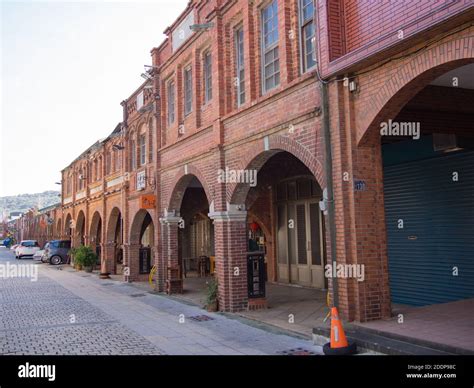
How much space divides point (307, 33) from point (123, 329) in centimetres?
700

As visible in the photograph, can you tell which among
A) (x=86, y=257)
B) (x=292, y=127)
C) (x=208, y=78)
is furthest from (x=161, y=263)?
(x=86, y=257)

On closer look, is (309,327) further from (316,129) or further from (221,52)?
(221,52)

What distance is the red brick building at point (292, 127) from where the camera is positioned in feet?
23.5

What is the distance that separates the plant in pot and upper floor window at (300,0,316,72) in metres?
19.8

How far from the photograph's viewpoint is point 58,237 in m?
39.4

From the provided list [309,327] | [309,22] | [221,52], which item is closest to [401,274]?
[309,327]

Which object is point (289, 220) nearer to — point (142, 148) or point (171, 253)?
point (171, 253)

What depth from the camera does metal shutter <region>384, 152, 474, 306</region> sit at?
952 cm

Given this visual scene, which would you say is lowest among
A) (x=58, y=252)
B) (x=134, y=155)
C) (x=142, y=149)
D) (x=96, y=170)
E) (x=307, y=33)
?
(x=58, y=252)

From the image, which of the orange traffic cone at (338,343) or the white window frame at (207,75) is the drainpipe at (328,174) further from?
the white window frame at (207,75)

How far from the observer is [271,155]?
34.4ft

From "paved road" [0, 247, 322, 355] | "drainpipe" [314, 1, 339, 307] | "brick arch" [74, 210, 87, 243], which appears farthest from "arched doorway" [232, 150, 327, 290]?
"brick arch" [74, 210, 87, 243]

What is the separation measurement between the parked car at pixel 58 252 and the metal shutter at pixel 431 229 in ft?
88.6

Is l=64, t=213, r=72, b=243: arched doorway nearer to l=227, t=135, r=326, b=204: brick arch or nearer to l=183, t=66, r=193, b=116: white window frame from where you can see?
l=183, t=66, r=193, b=116: white window frame
